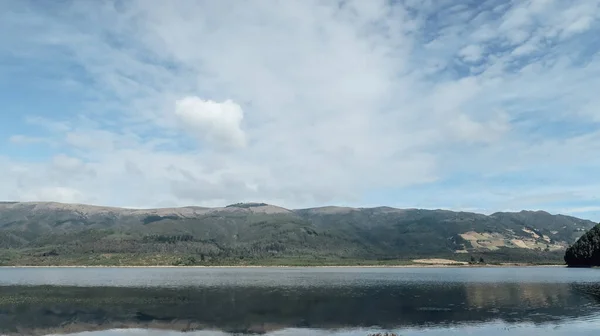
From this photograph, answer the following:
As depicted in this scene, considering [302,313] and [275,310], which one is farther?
[275,310]

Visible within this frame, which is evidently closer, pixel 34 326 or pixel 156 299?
pixel 34 326

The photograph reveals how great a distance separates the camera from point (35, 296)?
100 meters

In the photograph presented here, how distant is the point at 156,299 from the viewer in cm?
9488

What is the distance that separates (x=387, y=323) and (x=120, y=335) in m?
33.1

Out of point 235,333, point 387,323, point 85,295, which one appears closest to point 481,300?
point 387,323

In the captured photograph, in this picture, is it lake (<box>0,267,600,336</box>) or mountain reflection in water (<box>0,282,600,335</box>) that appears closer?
lake (<box>0,267,600,336</box>)

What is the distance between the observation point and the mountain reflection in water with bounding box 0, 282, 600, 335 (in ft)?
208

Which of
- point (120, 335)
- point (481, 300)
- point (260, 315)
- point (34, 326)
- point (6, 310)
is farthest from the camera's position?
point (481, 300)

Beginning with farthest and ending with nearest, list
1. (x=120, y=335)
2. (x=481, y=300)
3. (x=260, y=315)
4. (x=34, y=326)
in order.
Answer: (x=481, y=300)
(x=260, y=315)
(x=34, y=326)
(x=120, y=335)

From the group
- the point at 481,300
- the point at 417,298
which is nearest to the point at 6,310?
the point at 417,298

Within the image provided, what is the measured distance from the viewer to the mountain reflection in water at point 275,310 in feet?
208

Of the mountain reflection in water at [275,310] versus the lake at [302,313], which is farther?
the mountain reflection in water at [275,310]

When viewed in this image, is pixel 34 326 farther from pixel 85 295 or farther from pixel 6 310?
pixel 85 295

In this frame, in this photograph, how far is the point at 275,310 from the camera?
255 feet
